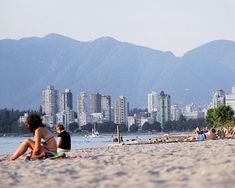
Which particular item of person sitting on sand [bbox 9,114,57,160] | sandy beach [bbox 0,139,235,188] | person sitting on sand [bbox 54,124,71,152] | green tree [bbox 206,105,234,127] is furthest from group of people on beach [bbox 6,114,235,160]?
green tree [bbox 206,105,234,127]

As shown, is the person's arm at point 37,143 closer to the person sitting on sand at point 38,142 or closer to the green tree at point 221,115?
the person sitting on sand at point 38,142

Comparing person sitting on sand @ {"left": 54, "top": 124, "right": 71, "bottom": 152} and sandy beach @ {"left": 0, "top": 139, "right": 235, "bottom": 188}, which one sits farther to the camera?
person sitting on sand @ {"left": 54, "top": 124, "right": 71, "bottom": 152}

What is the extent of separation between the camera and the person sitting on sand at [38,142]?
496 inches

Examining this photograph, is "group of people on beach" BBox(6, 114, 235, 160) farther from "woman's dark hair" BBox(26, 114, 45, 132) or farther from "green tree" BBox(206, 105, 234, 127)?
"green tree" BBox(206, 105, 234, 127)

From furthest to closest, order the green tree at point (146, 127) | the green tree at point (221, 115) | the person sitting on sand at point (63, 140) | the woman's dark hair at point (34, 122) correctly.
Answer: the green tree at point (146, 127) → the green tree at point (221, 115) → the person sitting on sand at point (63, 140) → the woman's dark hair at point (34, 122)

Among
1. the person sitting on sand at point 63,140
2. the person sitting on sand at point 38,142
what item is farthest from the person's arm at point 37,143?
the person sitting on sand at point 63,140

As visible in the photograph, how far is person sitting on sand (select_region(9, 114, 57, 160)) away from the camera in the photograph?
12.6 meters

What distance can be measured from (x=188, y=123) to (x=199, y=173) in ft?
620

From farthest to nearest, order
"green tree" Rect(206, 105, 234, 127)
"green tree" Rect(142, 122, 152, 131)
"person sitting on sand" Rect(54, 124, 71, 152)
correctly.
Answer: "green tree" Rect(142, 122, 152, 131)
"green tree" Rect(206, 105, 234, 127)
"person sitting on sand" Rect(54, 124, 71, 152)

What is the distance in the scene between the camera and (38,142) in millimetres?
12828

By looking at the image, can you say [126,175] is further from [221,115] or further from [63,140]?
[221,115]

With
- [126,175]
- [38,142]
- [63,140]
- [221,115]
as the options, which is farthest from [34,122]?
[221,115]

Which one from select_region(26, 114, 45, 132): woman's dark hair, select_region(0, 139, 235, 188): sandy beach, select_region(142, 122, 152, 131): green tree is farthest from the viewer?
select_region(142, 122, 152, 131): green tree

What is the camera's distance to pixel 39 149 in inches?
518
